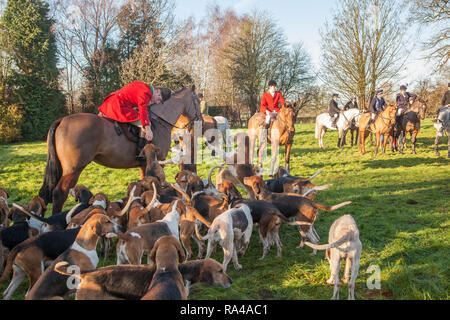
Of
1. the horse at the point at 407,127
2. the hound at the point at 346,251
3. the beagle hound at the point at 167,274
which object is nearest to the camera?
the beagle hound at the point at 167,274

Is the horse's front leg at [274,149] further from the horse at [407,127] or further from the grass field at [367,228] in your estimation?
the horse at [407,127]

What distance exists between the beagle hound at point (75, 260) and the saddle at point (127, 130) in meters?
2.93

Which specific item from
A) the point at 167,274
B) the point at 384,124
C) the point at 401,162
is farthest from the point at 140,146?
the point at 384,124

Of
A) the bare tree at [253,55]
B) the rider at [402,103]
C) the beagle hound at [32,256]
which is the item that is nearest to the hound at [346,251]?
the beagle hound at [32,256]

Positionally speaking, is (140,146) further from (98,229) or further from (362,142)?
(362,142)

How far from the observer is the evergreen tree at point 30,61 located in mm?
22734

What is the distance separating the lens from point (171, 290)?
7.96 feet

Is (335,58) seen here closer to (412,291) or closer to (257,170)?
(257,170)

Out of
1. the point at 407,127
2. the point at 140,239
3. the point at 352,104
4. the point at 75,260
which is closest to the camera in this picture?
the point at 75,260

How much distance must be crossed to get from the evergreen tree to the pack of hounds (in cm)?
2060

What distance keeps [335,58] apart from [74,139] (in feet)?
73.1

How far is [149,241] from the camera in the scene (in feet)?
12.0

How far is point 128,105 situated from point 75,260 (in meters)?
3.64
